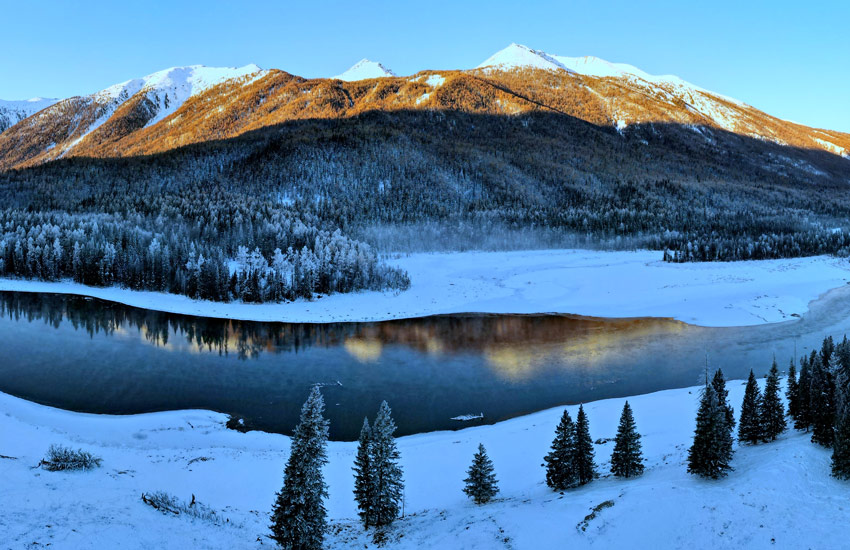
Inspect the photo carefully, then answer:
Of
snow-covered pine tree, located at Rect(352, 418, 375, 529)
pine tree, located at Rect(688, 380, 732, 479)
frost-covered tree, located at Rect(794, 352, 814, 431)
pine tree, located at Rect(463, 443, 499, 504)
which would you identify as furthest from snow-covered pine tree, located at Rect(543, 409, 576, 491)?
frost-covered tree, located at Rect(794, 352, 814, 431)

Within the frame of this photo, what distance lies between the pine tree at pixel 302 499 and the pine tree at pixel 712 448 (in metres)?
14.9

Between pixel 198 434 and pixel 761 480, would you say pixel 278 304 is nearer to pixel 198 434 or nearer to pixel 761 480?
pixel 198 434

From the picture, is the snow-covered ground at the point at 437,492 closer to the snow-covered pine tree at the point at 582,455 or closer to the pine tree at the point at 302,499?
the snow-covered pine tree at the point at 582,455

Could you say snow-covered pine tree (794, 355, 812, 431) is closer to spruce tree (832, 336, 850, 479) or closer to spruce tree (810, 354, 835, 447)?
spruce tree (810, 354, 835, 447)

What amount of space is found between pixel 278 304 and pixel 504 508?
5820 centimetres

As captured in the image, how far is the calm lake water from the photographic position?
121 feet

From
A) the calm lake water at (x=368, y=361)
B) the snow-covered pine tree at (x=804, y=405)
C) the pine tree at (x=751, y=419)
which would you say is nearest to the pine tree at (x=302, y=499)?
the calm lake water at (x=368, y=361)

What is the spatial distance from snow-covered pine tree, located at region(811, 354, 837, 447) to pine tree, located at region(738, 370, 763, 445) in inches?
86.5

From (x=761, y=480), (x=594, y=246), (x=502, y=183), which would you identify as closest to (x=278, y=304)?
(x=761, y=480)

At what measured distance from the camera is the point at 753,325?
60.2 meters

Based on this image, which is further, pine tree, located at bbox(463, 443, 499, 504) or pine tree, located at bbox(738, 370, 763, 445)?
pine tree, located at bbox(738, 370, 763, 445)

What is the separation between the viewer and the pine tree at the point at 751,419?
2588 cm

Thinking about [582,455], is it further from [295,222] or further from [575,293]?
[295,222]

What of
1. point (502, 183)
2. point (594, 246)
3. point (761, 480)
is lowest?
point (761, 480)
